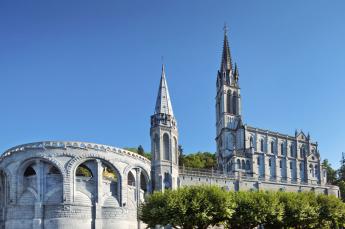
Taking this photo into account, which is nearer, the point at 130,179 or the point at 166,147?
the point at 130,179

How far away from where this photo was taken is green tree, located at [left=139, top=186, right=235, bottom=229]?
179ft

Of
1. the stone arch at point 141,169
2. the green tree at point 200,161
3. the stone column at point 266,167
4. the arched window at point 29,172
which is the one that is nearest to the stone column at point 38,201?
the arched window at point 29,172

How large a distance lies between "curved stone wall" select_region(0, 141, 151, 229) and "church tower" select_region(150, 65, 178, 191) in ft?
17.7

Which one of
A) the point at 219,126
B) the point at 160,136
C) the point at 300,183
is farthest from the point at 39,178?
the point at 300,183

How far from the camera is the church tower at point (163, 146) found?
233ft

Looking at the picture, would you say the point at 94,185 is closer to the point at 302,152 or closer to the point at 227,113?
the point at 227,113

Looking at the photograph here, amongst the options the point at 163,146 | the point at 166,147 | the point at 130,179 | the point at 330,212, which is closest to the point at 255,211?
the point at 330,212

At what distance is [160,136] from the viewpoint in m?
72.4

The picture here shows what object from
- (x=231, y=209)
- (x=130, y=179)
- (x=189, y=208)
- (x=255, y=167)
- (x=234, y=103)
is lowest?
(x=231, y=209)

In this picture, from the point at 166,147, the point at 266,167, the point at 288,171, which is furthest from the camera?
the point at 288,171

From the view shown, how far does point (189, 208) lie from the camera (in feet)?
182

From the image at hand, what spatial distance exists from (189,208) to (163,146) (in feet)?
60.3

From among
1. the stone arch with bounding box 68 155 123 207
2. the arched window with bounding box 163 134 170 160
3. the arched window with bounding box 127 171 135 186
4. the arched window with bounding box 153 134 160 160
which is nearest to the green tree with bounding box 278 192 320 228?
the arched window with bounding box 163 134 170 160

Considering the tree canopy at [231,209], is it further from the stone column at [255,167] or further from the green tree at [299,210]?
the stone column at [255,167]
